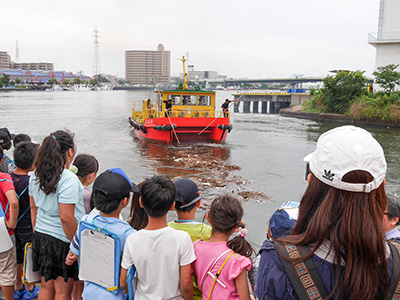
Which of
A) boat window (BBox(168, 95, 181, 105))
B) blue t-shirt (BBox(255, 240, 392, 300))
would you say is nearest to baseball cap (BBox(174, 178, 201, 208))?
blue t-shirt (BBox(255, 240, 392, 300))

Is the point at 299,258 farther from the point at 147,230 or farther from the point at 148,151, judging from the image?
the point at 148,151

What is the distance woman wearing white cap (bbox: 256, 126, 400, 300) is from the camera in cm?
123

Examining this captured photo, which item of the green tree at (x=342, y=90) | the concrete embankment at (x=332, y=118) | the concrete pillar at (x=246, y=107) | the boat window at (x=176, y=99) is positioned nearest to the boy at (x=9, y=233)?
the boat window at (x=176, y=99)

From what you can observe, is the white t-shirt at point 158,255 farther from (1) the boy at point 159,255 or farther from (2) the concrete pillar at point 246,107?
(2) the concrete pillar at point 246,107

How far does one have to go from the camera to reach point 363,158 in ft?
4.16

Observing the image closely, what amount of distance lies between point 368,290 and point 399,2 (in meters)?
39.6

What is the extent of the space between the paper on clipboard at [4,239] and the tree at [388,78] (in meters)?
34.1

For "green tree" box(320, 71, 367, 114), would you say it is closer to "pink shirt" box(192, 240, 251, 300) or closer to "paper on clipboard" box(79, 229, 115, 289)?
"pink shirt" box(192, 240, 251, 300)

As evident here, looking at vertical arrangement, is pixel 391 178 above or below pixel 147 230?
below

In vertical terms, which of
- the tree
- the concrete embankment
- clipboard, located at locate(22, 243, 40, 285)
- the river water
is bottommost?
the river water

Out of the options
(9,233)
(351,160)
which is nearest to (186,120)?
(9,233)

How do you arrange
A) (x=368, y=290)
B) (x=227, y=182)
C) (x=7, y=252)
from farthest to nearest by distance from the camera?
(x=227, y=182), (x=7, y=252), (x=368, y=290)

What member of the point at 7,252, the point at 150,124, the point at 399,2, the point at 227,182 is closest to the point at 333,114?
the point at 399,2

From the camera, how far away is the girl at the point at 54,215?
2760mm
